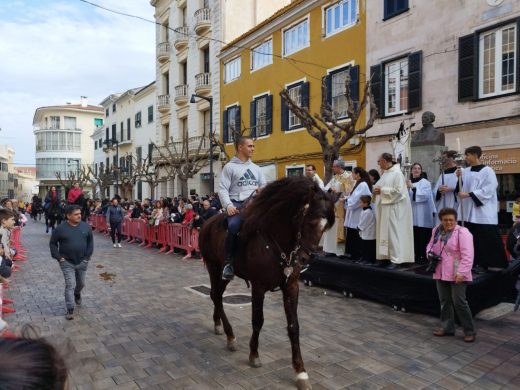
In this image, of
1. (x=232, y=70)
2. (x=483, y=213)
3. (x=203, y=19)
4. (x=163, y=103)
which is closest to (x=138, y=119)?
(x=163, y=103)

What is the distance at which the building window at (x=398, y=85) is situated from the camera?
1384 centimetres

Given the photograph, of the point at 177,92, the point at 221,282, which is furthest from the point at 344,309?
the point at 177,92

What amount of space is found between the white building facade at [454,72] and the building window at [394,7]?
0.11ft

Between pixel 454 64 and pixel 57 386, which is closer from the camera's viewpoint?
pixel 57 386

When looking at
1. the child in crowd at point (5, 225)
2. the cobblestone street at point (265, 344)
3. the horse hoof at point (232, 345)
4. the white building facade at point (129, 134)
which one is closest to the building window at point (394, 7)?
the cobblestone street at point (265, 344)

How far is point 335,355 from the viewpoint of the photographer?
490 cm

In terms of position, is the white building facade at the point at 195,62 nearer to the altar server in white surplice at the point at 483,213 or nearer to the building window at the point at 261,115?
the building window at the point at 261,115

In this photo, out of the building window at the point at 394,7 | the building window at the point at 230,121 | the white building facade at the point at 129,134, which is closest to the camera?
the building window at the point at 394,7

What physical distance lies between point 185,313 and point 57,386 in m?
5.80

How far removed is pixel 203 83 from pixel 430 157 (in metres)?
21.1

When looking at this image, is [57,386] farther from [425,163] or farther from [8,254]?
[425,163]

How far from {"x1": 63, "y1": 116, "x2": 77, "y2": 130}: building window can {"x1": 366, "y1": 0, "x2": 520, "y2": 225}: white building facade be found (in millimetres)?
69151

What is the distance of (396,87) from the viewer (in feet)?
48.6

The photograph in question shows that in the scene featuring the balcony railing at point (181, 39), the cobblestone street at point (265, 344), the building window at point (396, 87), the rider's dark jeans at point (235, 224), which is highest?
the balcony railing at point (181, 39)
